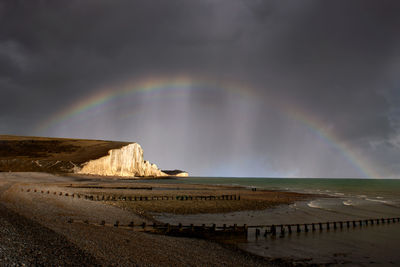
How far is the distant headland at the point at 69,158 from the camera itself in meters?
113

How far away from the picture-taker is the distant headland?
370ft

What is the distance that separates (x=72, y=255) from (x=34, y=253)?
139 cm

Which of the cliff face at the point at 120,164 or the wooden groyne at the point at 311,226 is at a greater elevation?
the cliff face at the point at 120,164

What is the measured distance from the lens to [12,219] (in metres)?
16.6

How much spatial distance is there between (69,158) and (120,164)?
83.1 ft

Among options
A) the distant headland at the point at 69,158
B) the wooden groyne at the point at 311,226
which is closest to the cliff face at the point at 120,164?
the distant headland at the point at 69,158

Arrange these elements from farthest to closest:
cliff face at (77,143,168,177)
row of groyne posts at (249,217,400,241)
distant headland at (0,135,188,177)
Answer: cliff face at (77,143,168,177)
distant headland at (0,135,188,177)
row of groyne posts at (249,217,400,241)

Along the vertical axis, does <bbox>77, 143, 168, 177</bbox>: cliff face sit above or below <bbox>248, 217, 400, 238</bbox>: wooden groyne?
above

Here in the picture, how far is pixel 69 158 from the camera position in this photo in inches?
4970

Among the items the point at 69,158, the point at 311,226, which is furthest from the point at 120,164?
the point at 311,226

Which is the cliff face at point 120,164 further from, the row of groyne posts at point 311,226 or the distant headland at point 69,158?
the row of groyne posts at point 311,226

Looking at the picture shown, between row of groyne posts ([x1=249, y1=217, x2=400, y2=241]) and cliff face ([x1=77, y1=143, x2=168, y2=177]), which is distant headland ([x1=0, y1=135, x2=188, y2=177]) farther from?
row of groyne posts ([x1=249, y1=217, x2=400, y2=241])

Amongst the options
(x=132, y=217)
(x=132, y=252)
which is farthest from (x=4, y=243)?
(x=132, y=217)

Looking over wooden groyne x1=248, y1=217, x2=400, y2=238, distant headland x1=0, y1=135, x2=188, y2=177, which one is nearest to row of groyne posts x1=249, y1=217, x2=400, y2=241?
wooden groyne x1=248, y1=217, x2=400, y2=238
